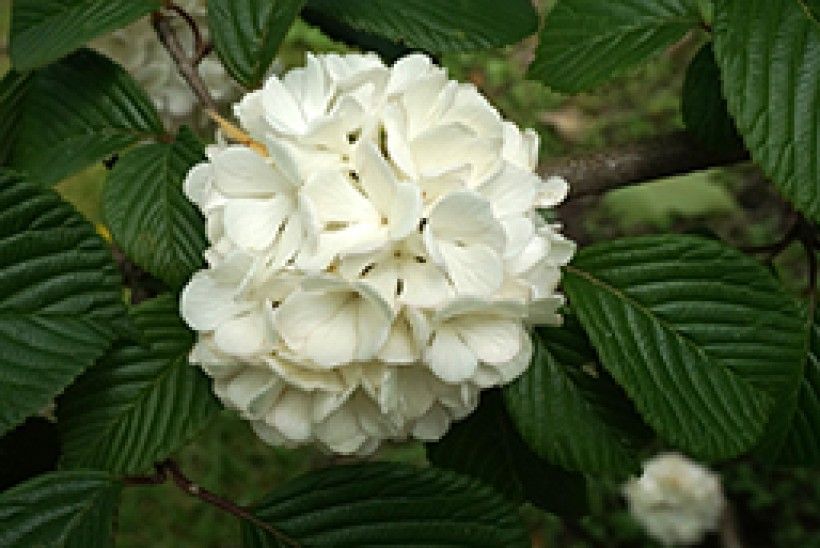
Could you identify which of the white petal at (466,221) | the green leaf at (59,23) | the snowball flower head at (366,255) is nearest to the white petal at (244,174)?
the snowball flower head at (366,255)

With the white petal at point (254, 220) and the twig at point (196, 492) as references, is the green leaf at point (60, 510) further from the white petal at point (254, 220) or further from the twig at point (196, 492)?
the white petal at point (254, 220)

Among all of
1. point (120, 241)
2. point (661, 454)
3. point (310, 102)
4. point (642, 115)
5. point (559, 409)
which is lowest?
point (661, 454)

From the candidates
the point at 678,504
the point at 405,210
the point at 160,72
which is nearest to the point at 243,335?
the point at 405,210

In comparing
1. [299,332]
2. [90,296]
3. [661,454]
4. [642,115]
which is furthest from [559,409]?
[642,115]

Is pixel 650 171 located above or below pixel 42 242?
below

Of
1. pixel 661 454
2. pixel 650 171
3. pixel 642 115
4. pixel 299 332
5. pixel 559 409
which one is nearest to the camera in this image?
pixel 299 332

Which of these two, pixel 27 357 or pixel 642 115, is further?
pixel 642 115

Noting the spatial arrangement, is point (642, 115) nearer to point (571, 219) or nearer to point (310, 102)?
point (571, 219)

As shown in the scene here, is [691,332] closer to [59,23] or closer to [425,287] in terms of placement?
[425,287]
